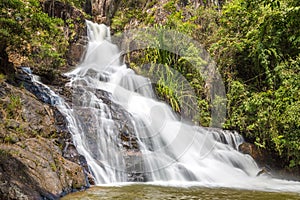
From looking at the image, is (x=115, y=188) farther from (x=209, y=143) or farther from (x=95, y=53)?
(x=95, y=53)

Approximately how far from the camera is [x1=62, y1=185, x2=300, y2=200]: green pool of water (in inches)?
161

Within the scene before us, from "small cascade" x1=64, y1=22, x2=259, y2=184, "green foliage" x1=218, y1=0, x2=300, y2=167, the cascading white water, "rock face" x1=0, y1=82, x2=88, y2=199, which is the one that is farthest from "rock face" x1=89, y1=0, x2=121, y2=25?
"rock face" x1=0, y1=82, x2=88, y2=199

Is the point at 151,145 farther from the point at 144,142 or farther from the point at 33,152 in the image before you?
the point at 33,152

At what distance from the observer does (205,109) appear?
9.42m

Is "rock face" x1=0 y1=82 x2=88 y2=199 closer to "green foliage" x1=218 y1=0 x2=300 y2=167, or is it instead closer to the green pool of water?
the green pool of water

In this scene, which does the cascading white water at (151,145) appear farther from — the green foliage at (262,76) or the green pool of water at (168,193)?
the green foliage at (262,76)

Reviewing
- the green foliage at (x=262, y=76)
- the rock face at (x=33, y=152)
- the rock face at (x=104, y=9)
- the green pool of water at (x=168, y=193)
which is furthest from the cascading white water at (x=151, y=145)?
the rock face at (x=104, y=9)

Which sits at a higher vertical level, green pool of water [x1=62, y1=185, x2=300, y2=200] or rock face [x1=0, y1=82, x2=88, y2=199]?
rock face [x1=0, y1=82, x2=88, y2=199]

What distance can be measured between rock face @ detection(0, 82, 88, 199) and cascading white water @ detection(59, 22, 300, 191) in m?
0.49

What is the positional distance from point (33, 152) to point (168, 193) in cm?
225

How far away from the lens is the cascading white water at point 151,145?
571 centimetres

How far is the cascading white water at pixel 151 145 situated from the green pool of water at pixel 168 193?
2.08 feet

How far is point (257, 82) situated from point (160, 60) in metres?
3.61

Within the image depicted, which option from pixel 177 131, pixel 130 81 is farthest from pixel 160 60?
pixel 177 131
